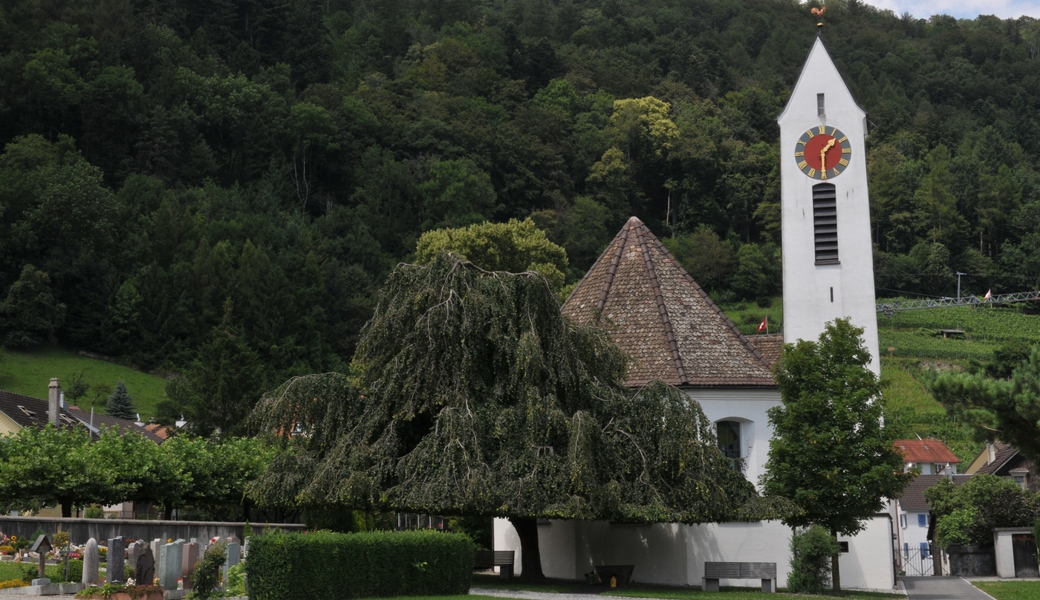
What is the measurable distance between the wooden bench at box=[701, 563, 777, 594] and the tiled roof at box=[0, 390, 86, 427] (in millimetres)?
32646

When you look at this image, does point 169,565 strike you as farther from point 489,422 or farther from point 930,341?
point 930,341

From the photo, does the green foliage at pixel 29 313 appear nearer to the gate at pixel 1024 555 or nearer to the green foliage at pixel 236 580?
the gate at pixel 1024 555

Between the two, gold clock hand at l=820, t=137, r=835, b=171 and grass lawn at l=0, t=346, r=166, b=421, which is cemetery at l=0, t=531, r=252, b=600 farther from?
grass lawn at l=0, t=346, r=166, b=421

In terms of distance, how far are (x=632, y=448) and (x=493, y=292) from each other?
4.03 metres

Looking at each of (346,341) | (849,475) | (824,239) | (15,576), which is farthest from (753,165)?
(15,576)

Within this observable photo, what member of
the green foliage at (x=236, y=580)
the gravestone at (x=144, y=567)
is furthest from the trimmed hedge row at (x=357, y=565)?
the gravestone at (x=144, y=567)

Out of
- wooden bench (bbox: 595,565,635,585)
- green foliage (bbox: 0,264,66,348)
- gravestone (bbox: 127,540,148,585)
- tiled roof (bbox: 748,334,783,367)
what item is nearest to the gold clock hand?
tiled roof (bbox: 748,334,783,367)

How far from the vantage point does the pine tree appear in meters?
74.2

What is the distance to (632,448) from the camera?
83.8 ft

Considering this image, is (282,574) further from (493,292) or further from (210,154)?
(210,154)

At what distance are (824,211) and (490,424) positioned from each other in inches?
598

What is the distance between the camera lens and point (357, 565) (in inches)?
805

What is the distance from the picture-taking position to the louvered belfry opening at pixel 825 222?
3600 centimetres

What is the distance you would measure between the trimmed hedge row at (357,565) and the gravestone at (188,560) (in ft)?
7.74
